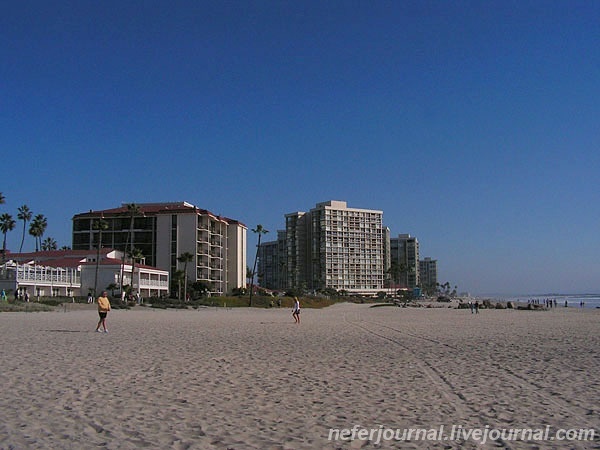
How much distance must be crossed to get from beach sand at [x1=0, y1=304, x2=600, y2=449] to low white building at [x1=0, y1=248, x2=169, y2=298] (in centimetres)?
4843

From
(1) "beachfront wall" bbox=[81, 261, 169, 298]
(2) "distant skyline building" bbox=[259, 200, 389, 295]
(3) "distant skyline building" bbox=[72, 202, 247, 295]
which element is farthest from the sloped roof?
(2) "distant skyline building" bbox=[259, 200, 389, 295]

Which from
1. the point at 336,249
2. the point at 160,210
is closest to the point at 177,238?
the point at 160,210

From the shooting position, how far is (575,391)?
31.3 feet

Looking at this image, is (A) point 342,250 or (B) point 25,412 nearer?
(B) point 25,412

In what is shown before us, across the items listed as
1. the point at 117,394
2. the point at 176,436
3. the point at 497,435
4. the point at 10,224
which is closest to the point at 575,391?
the point at 497,435

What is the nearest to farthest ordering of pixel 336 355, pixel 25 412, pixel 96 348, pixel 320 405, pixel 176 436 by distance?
pixel 176 436 → pixel 25 412 → pixel 320 405 → pixel 336 355 → pixel 96 348

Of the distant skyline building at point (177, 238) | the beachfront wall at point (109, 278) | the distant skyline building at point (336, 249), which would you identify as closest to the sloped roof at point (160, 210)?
the distant skyline building at point (177, 238)

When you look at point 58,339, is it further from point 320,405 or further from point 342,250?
point 342,250

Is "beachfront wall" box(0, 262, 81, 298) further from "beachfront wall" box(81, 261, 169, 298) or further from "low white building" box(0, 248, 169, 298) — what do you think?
"beachfront wall" box(81, 261, 169, 298)

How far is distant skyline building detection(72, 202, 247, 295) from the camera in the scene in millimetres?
93062

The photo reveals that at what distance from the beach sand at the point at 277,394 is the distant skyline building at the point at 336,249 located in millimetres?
160852

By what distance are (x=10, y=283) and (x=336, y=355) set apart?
53.1 metres

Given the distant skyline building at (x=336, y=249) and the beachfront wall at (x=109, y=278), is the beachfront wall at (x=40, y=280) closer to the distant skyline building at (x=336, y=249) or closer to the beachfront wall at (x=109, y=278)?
the beachfront wall at (x=109, y=278)

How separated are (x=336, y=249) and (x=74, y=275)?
115485mm
